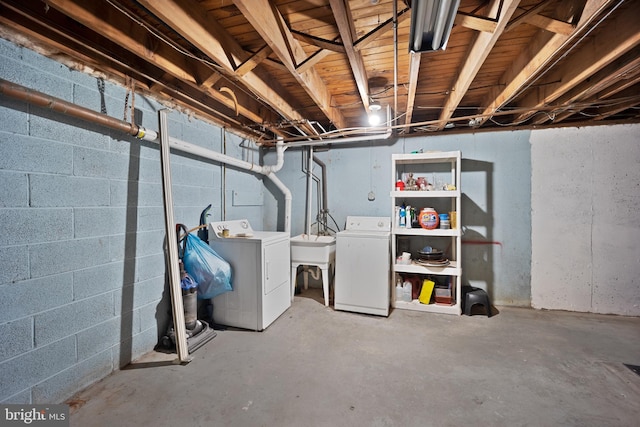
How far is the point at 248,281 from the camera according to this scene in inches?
99.0

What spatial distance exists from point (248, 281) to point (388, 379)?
4.54 feet

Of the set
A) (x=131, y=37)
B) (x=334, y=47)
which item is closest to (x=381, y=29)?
(x=334, y=47)

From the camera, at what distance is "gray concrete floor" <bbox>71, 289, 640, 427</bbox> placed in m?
1.48

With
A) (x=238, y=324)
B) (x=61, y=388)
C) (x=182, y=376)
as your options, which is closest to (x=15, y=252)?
(x=61, y=388)

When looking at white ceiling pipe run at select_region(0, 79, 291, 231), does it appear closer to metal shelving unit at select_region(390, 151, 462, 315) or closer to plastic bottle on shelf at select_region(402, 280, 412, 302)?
metal shelving unit at select_region(390, 151, 462, 315)

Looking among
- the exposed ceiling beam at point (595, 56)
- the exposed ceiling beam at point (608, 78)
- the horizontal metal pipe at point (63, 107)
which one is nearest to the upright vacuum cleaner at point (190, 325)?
the horizontal metal pipe at point (63, 107)

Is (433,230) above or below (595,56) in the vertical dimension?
below

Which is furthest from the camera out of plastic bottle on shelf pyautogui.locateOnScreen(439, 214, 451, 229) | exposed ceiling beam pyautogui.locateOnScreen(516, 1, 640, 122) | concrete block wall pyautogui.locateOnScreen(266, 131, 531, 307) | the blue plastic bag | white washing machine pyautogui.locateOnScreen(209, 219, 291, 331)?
concrete block wall pyautogui.locateOnScreen(266, 131, 531, 307)

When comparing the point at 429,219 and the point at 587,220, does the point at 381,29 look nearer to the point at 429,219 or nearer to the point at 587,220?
the point at 429,219

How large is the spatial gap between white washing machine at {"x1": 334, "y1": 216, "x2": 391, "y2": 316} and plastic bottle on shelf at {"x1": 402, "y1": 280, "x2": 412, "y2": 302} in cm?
17

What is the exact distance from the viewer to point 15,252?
1405 millimetres

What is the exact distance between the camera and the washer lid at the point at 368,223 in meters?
3.32

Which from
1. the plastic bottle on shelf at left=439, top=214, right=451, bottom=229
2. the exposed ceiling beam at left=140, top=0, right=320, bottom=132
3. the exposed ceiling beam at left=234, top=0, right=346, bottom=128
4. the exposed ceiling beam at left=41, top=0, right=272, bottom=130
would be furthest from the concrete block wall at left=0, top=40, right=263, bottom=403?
the plastic bottle on shelf at left=439, top=214, right=451, bottom=229

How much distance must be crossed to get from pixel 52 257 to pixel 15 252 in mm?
162
